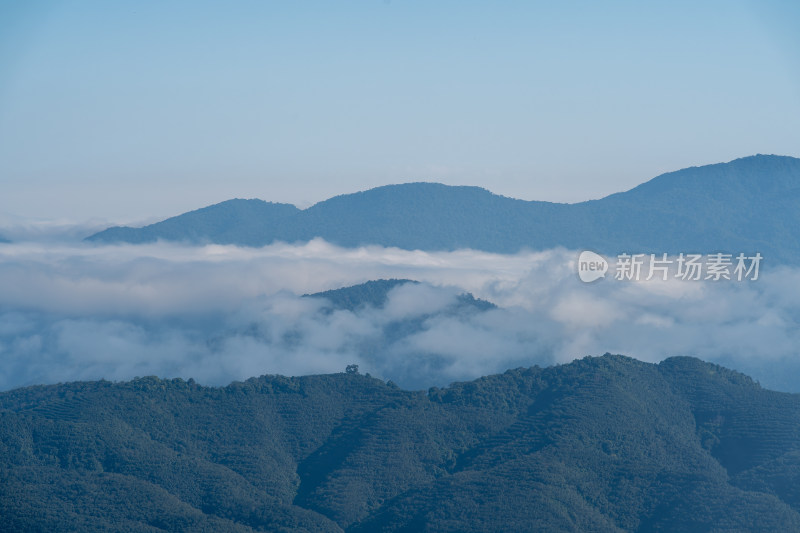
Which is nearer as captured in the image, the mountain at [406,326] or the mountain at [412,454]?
the mountain at [412,454]

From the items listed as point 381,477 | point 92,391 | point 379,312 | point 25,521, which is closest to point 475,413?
point 381,477

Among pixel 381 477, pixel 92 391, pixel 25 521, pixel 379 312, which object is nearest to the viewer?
pixel 25 521

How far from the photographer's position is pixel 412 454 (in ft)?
347

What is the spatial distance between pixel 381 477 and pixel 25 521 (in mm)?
31988

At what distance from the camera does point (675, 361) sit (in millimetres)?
129375

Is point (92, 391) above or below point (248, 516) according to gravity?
above

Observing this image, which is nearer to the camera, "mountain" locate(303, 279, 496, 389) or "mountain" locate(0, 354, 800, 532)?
"mountain" locate(0, 354, 800, 532)

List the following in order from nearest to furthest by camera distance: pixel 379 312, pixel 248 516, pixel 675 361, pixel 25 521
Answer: pixel 25 521 → pixel 248 516 → pixel 675 361 → pixel 379 312

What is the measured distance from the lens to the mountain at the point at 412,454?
8838cm

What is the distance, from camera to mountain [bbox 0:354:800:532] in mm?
88375

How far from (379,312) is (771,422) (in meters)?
96.9

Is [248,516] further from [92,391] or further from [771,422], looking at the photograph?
[771,422]

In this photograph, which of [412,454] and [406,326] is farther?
[406,326]

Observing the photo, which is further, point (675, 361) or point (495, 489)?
point (675, 361)
